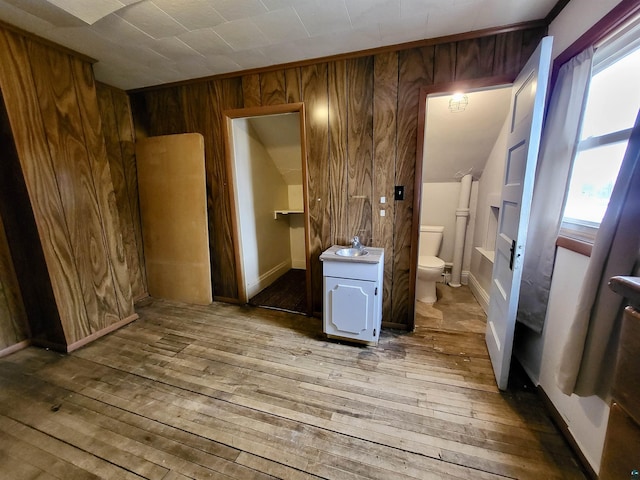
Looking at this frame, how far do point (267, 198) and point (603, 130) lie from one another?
2991 mm

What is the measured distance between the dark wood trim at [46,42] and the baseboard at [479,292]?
4.15m

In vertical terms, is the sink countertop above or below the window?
below

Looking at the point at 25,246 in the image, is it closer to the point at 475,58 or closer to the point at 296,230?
the point at 296,230

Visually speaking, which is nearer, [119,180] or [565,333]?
[565,333]

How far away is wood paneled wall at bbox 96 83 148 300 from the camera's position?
260cm

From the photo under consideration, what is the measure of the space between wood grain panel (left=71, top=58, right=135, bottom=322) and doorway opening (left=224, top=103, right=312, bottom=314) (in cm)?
105

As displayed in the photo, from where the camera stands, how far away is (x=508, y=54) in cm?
175

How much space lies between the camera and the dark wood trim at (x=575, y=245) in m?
1.18

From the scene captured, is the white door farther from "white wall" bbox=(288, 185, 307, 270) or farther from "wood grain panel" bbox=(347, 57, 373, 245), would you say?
"white wall" bbox=(288, 185, 307, 270)

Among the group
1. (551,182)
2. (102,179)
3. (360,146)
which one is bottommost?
(551,182)

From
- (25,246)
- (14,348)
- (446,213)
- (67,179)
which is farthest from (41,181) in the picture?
(446,213)

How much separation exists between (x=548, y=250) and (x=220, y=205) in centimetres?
276

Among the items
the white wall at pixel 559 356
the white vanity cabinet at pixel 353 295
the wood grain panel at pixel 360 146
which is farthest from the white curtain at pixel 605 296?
the wood grain panel at pixel 360 146

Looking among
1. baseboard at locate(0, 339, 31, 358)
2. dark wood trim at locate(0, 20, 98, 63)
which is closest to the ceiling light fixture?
dark wood trim at locate(0, 20, 98, 63)
